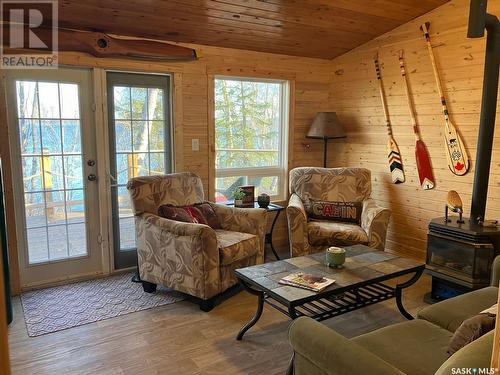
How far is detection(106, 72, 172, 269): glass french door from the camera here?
3562mm

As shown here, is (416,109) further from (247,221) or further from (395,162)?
(247,221)

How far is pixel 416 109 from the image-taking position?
12.7 ft

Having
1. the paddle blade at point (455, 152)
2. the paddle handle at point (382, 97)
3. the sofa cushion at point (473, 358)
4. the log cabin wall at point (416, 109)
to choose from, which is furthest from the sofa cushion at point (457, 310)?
the paddle handle at point (382, 97)

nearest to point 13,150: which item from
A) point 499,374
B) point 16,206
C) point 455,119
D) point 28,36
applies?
point 16,206

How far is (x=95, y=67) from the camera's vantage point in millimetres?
3369

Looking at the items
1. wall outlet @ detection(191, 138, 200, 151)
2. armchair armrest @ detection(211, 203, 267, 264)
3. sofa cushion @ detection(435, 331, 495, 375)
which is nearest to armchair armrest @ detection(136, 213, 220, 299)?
armchair armrest @ detection(211, 203, 267, 264)

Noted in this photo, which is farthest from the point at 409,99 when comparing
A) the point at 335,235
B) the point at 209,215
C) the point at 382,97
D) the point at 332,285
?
the point at 332,285

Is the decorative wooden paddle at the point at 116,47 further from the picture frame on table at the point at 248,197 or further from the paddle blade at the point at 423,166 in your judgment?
the paddle blade at the point at 423,166

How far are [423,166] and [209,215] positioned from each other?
210 centimetres

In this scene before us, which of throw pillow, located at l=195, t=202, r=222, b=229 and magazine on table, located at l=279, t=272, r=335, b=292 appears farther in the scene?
throw pillow, located at l=195, t=202, r=222, b=229

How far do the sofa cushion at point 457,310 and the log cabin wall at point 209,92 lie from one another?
2.56 metres

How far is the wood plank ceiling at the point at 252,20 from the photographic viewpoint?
3055 millimetres

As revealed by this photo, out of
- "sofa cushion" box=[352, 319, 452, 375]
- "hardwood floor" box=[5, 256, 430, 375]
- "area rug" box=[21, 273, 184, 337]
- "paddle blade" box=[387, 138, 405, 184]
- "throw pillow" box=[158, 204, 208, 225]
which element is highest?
"paddle blade" box=[387, 138, 405, 184]

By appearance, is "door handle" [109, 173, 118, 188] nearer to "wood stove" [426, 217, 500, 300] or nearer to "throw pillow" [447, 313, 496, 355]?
"wood stove" [426, 217, 500, 300]
